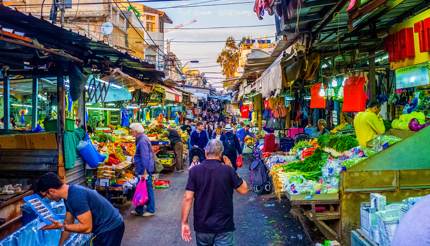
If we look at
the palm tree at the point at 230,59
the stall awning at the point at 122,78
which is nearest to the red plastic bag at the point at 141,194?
the stall awning at the point at 122,78

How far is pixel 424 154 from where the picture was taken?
18.5ft

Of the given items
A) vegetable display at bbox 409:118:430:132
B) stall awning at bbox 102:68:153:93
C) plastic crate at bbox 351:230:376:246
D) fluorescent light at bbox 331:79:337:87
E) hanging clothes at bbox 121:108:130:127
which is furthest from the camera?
hanging clothes at bbox 121:108:130:127

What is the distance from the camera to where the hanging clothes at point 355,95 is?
9266 millimetres

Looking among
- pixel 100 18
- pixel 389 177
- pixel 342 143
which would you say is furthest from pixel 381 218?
pixel 100 18

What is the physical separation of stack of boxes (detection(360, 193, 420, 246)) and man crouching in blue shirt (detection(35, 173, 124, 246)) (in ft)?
8.64

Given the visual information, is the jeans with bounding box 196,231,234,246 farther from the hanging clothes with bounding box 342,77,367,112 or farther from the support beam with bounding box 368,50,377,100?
the support beam with bounding box 368,50,377,100

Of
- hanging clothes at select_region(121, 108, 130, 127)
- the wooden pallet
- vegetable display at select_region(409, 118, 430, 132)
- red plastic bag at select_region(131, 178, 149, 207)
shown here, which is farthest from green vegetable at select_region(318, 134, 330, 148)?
hanging clothes at select_region(121, 108, 130, 127)

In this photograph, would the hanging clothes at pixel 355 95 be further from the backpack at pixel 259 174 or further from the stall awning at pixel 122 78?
the stall awning at pixel 122 78

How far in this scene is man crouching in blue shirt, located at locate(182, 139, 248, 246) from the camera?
15.8 ft

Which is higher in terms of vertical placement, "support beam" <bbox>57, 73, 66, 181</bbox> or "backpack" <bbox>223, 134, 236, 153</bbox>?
"support beam" <bbox>57, 73, 66, 181</bbox>

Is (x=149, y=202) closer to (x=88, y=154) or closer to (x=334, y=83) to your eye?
(x=88, y=154)

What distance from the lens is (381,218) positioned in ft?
13.9

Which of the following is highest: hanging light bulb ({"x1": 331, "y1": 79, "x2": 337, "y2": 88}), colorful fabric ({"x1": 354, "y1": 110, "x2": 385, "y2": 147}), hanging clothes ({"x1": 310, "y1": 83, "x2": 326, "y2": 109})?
hanging light bulb ({"x1": 331, "y1": 79, "x2": 337, "y2": 88})

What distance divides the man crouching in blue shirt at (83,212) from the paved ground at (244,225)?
2862mm
